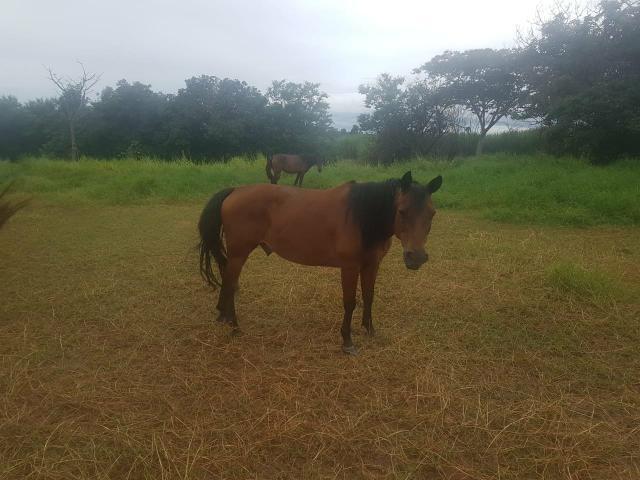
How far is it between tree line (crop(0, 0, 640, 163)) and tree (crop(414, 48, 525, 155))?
0.05 metres

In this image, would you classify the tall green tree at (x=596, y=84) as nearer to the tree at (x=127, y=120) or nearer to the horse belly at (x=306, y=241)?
the horse belly at (x=306, y=241)

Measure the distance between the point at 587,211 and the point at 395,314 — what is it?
6569 mm

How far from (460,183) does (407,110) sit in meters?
11.4

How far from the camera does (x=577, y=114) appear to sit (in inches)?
481

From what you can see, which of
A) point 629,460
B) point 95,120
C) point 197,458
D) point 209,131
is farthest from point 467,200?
point 95,120

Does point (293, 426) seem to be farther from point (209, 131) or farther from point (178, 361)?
point (209, 131)

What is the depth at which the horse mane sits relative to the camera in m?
3.00

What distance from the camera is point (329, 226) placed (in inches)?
126

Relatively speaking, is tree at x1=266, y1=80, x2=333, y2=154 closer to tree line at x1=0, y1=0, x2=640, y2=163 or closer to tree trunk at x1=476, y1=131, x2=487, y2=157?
tree line at x1=0, y1=0, x2=640, y2=163

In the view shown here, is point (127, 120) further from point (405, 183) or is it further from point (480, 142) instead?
point (405, 183)

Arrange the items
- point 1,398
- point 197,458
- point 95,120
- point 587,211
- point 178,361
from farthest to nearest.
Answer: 1. point 95,120
2. point 587,211
3. point 178,361
4. point 1,398
5. point 197,458

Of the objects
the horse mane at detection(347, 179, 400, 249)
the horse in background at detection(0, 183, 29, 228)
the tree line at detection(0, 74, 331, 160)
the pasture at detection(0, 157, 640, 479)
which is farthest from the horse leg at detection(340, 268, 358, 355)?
the tree line at detection(0, 74, 331, 160)

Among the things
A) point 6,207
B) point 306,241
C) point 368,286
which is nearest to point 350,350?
point 368,286

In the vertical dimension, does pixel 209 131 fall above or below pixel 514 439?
above
